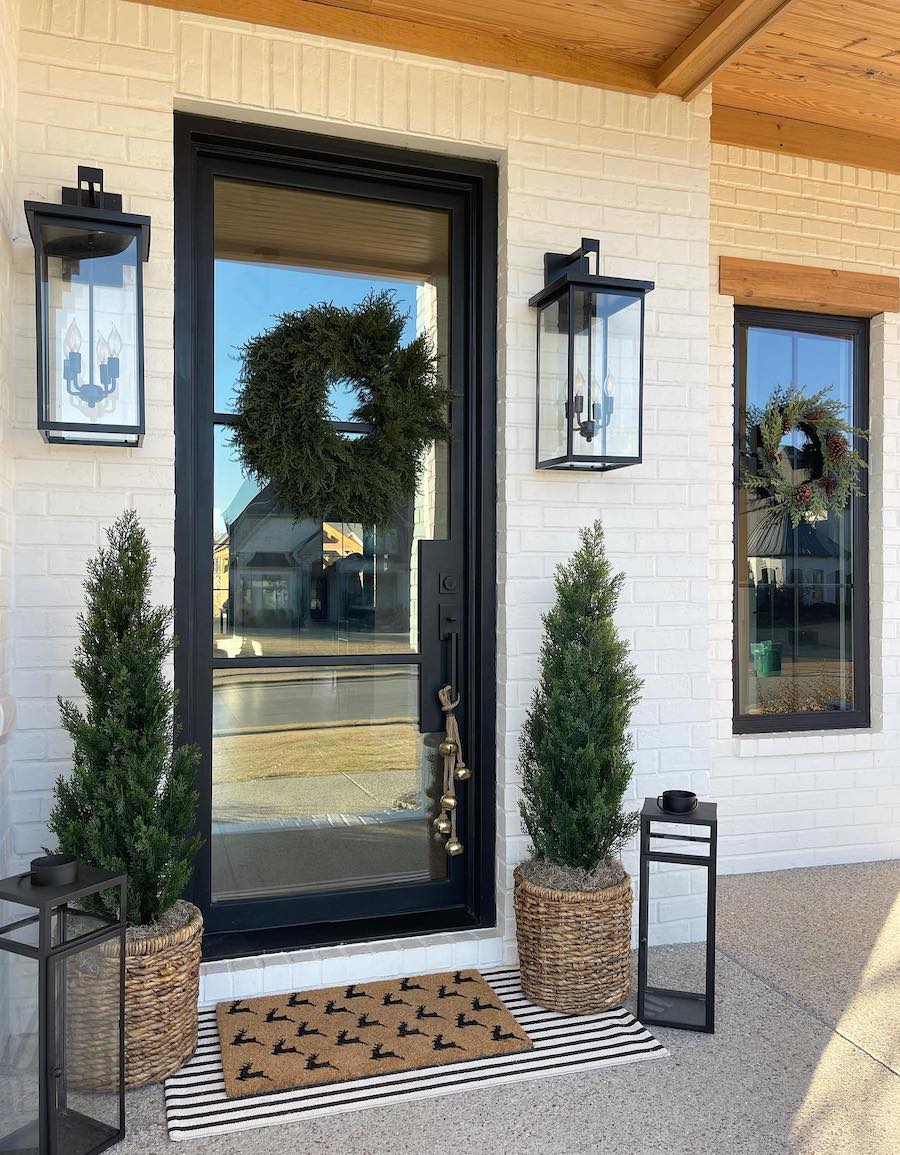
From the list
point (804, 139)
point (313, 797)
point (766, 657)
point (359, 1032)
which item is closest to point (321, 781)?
point (313, 797)

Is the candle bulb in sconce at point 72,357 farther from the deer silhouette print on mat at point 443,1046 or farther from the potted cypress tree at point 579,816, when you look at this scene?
the deer silhouette print on mat at point 443,1046

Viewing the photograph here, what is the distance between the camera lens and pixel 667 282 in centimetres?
288

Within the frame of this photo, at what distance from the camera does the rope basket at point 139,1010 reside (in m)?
1.83

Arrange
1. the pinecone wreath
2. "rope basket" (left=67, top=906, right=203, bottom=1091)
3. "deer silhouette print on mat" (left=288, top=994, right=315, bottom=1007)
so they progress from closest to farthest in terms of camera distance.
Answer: "rope basket" (left=67, top=906, right=203, bottom=1091), "deer silhouette print on mat" (left=288, top=994, right=315, bottom=1007), the pinecone wreath

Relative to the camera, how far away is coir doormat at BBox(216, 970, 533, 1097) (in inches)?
82.9

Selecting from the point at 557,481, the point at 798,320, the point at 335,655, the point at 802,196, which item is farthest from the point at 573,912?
the point at 802,196

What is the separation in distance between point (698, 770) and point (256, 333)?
1925mm

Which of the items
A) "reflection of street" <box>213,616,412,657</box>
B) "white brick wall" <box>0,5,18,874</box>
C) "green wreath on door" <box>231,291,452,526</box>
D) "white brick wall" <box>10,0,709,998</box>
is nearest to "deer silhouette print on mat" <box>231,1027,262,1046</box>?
"white brick wall" <box>10,0,709,998</box>

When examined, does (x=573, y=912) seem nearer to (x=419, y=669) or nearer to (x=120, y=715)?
(x=419, y=669)

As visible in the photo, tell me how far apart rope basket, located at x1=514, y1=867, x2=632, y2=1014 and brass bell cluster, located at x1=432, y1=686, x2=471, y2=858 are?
0.38 m

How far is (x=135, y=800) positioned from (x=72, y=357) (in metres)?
1.05

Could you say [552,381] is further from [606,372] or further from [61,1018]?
[61,1018]

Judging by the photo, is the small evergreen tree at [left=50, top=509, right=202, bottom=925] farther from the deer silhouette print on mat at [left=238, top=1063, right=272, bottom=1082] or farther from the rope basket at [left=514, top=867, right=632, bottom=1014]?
the rope basket at [left=514, top=867, right=632, bottom=1014]

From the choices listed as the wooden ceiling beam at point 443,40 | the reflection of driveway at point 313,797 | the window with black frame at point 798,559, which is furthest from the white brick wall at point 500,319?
the window with black frame at point 798,559
